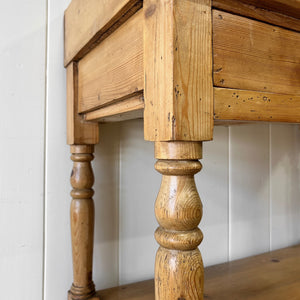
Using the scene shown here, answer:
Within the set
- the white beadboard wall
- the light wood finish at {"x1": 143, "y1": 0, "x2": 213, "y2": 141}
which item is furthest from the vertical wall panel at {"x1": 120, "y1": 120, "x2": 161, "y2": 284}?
the light wood finish at {"x1": 143, "y1": 0, "x2": 213, "y2": 141}

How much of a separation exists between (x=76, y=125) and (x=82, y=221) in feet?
0.71

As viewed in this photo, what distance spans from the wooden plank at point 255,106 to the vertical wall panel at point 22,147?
523 millimetres

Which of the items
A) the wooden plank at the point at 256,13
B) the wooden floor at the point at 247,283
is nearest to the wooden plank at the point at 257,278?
the wooden floor at the point at 247,283

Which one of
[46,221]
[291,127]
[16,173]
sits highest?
[291,127]

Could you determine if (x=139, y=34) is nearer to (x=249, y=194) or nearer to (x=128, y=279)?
(x=128, y=279)

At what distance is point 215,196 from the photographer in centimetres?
103

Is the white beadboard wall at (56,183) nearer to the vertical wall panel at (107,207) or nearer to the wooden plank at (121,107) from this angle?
the vertical wall panel at (107,207)

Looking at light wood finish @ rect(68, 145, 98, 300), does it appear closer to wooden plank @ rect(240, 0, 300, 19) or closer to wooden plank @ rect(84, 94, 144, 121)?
wooden plank @ rect(84, 94, 144, 121)

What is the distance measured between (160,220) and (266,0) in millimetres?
310

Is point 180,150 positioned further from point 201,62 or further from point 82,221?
point 82,221

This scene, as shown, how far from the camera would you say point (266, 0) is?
422mm

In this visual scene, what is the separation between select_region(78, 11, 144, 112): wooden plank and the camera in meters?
0.45

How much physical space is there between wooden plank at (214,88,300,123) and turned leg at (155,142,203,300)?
0.21ft

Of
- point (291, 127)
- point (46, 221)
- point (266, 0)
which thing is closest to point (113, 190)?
point (46, 221)
